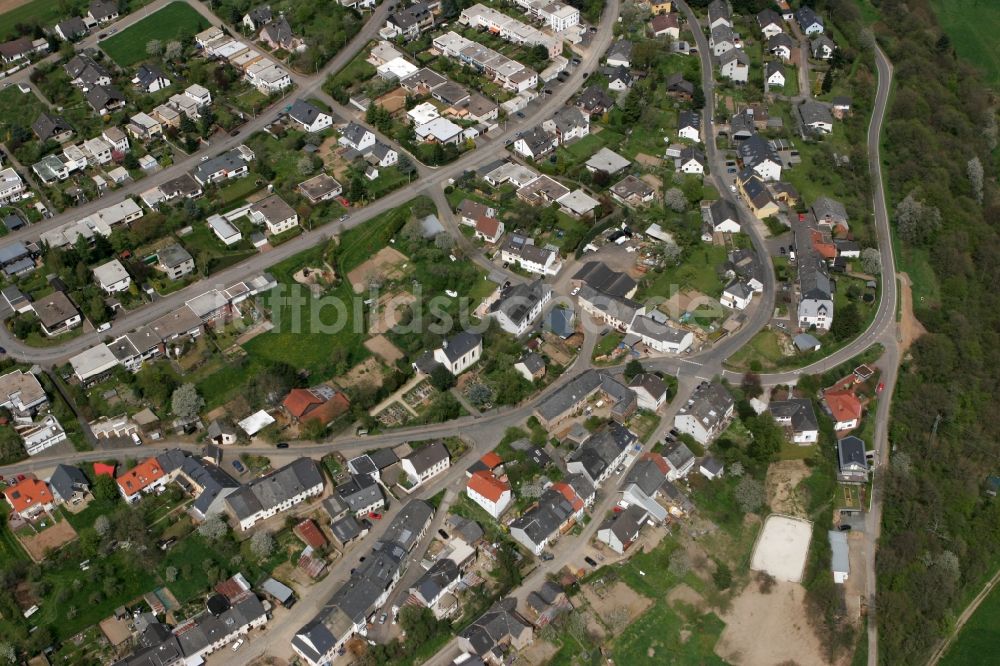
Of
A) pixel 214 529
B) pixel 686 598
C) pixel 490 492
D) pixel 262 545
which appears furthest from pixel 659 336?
pixel 214 529

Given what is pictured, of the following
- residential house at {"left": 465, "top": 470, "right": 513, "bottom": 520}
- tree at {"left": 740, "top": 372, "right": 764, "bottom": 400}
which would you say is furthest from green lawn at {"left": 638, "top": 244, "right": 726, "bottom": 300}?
residential house at {"left": 465, "top": 470, "right": 513, "bottom": 520}

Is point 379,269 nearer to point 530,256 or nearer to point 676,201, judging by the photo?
point 530,256

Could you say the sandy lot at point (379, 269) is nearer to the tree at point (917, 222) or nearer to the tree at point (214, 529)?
the tree at point (214, 529)

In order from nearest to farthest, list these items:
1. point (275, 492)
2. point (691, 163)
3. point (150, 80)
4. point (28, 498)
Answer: point (275, 492) < point (28, 498) < point (691, 163) < point (150, 80)

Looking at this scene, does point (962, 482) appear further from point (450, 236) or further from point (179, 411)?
point (179, 411)

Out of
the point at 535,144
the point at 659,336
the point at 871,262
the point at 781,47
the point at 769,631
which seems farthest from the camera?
the point at 781,47

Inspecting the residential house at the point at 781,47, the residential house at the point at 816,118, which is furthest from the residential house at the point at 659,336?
the residential house at the point at 781,47
